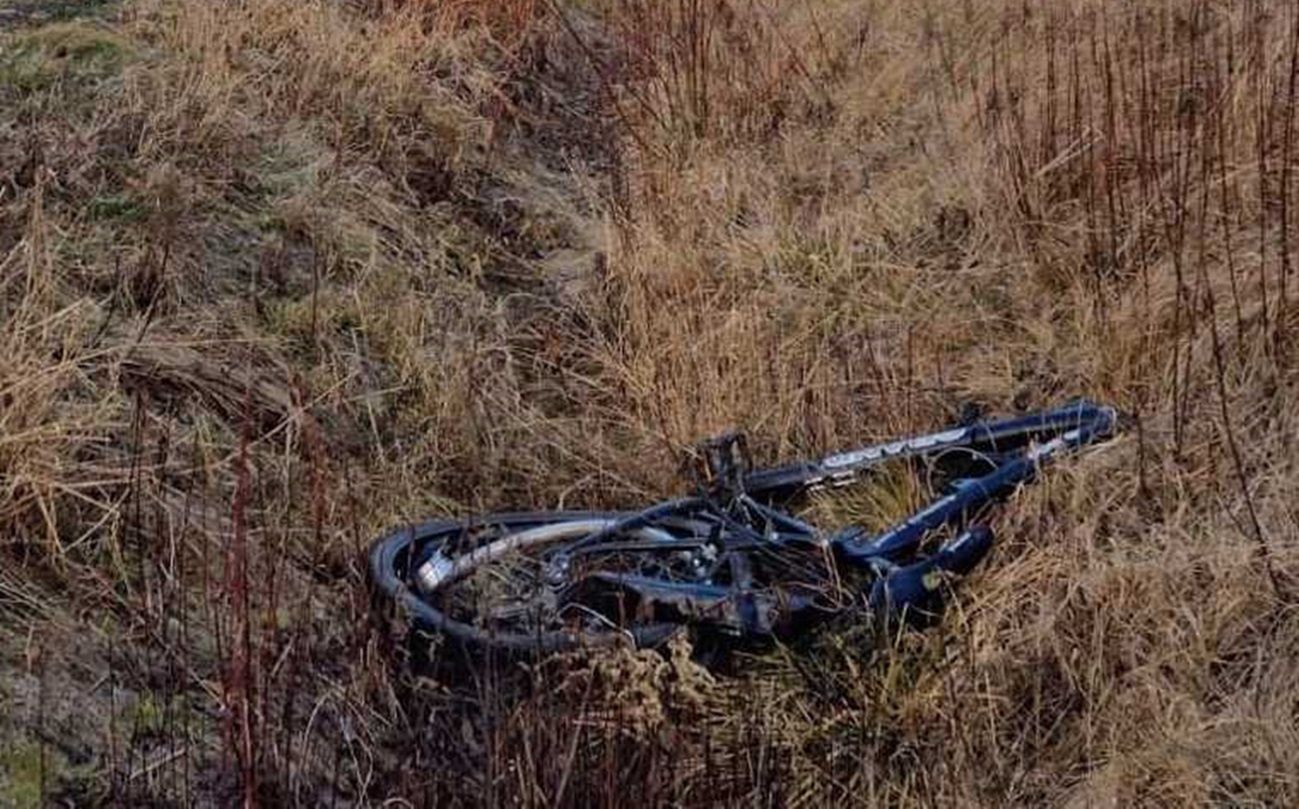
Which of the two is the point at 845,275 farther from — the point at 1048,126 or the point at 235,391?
the point at 235,391

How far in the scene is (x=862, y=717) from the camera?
314 centimetres

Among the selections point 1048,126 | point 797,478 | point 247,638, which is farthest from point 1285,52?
point 247,638

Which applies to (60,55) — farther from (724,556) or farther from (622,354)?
(724,556)

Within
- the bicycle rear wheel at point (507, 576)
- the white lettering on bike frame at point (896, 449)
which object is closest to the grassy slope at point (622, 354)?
the bicycle rear wheel at point (507, 576)

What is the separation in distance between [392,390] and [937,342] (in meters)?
1.54

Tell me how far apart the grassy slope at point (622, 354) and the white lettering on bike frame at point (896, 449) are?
10.9 inches

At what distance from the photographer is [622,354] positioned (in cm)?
471

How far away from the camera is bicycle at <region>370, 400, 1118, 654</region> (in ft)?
11.1

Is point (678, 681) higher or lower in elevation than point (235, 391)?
lower

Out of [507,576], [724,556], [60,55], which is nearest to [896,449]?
[724,556]

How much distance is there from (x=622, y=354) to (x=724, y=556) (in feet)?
4.05

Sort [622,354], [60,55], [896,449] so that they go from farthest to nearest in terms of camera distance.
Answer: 1. [60,55]
2. [622,354]
3. [896,449]

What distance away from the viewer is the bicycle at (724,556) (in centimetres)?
339

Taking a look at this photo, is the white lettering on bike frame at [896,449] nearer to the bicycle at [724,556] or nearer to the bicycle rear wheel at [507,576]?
the bicycle at [724,556]
